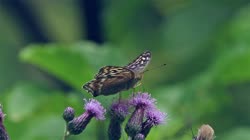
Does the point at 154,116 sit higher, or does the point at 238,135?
the point at 154,116

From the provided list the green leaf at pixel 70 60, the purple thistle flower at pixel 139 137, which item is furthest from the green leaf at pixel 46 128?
the purple thistle flower at pixel 139 137

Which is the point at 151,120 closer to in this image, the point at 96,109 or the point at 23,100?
the point at 96,109

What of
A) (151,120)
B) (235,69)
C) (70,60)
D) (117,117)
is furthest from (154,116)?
(235,69)

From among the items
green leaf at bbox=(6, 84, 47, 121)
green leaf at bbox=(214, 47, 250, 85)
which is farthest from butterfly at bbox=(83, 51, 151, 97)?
green leaf at bbox=(214, 47, 250, 85)

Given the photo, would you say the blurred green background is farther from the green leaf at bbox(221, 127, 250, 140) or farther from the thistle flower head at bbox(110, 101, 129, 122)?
the thistle flower head at bbox(110, 101, 129, 122)

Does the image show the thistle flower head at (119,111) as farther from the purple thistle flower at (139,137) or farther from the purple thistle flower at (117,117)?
the purple thistle flower at (139,137)

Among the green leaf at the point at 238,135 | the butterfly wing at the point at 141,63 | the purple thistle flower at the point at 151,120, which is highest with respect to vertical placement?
the butterfly wing at the point at 141,63
